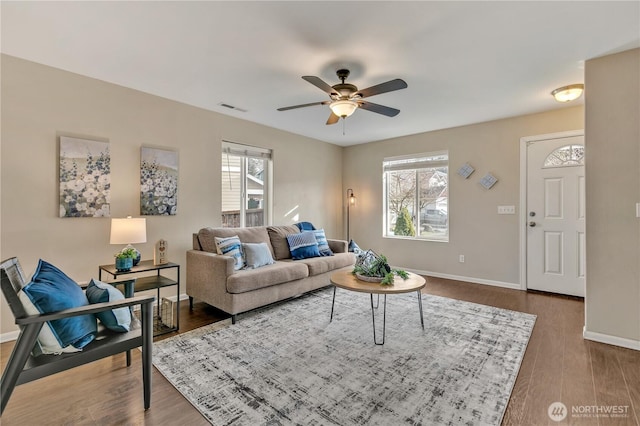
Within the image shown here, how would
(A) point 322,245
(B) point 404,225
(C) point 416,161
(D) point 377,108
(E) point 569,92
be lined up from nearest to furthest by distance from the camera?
(D) point 377,108, (E) point 569,92, (A) point 322,245, (C) point 416,161, (B) point 404,225

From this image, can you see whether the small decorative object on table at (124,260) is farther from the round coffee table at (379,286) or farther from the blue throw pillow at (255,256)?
the round coffee table at (379,286)

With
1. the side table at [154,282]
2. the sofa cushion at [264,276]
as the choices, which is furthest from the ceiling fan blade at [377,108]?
the side table at [154,282]

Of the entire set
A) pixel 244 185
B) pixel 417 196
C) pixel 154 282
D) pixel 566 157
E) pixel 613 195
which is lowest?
pixel 154 282

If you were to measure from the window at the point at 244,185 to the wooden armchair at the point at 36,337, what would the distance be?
2.63 m

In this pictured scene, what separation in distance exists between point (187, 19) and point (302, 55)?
2.94 ft

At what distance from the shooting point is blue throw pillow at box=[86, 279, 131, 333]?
178 centimetres

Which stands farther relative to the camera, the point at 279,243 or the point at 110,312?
the point at 279,243

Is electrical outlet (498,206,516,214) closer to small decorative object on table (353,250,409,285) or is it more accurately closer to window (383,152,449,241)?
window (383,152,449,241)

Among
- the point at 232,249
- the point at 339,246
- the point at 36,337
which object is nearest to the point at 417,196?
the point at 339,246

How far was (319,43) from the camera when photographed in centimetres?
235

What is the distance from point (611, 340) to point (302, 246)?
3161mm

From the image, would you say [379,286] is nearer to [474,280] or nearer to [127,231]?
[127,231]
